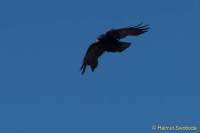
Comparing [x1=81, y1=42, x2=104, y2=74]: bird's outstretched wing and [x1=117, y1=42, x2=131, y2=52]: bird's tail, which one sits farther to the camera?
[x1=81, y1=42, x2=104, y2=74]: bird's outstretched wing

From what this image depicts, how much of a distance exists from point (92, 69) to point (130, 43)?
7.10 feet

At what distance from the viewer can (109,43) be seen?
26000 millimetres

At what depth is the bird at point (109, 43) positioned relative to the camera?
25.5 m

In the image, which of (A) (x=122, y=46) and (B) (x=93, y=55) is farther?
(B) (x=93, y=55)

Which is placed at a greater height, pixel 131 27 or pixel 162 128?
pixel 131 27

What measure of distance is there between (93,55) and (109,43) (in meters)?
1.11

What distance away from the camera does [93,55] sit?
26750mm

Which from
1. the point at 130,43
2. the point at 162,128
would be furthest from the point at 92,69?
the point at 162,128

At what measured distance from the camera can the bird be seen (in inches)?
1003

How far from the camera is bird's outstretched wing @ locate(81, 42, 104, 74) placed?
2636 cm

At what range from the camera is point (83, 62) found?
26.9 m

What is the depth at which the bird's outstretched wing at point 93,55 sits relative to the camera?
26.4m

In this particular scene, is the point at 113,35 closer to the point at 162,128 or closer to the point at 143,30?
the point at 143,30

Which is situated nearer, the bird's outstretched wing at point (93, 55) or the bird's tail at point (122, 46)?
the bird's tail at point (122, 46)
